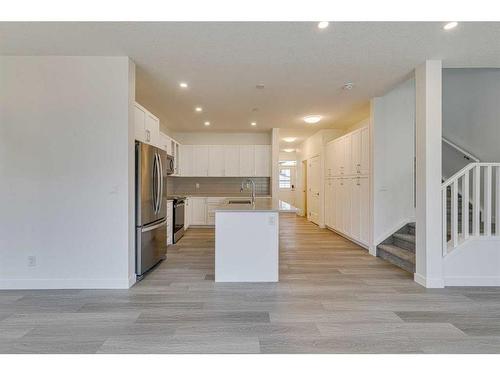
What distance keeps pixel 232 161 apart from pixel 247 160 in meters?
0.42

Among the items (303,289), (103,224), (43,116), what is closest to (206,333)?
(303,289)

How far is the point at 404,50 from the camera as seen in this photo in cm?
310

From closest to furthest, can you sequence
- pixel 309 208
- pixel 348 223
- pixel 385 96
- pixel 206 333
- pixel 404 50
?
pixel 206 333 < pixel 404 50 < pixel 385 96 < pixel 348 223 < pixel 309 208

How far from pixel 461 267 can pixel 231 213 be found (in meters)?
2.81

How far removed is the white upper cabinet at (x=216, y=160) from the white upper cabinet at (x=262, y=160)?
913 millimetres

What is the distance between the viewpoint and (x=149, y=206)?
384cm

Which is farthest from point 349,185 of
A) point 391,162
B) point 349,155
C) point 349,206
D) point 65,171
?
point 65,171

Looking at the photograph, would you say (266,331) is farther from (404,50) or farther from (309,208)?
(309,208)

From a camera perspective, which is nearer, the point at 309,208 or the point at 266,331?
the point at 266,331

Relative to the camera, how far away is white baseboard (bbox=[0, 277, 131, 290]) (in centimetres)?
328

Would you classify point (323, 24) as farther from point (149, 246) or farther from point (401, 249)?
point (401, 249)

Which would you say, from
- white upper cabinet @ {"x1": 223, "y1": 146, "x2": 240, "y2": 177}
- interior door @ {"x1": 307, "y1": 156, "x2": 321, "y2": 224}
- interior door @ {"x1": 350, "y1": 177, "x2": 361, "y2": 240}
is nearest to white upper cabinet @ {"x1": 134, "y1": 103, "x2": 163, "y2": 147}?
white upper cabinet @ {"x1": 223, "y1": 146, "x2": 240, "y2": 177}
